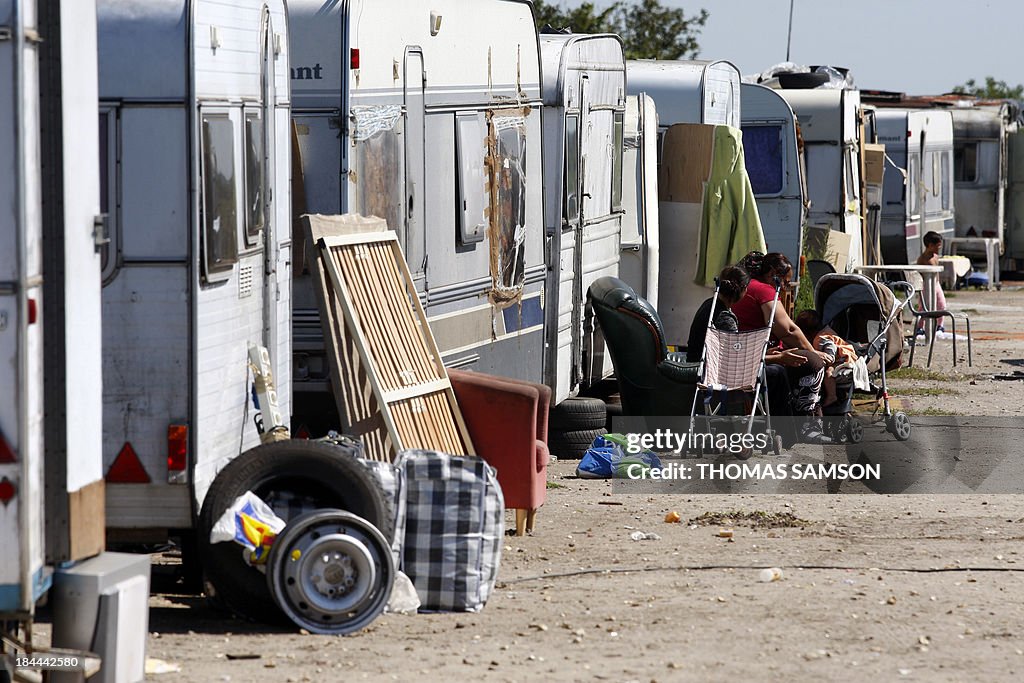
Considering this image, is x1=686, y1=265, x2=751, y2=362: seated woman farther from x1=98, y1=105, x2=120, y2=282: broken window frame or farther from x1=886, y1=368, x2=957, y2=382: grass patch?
x1=98, y1=105, x2=120, y2=282: broken window frame

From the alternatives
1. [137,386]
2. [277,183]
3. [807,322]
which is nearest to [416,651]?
[137,386]

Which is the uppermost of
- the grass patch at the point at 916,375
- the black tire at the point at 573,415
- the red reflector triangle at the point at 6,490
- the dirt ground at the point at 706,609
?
the red reflector triangle at the point at 6,490

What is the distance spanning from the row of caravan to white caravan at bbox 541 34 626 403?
25mm

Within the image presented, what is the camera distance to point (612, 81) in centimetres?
1197

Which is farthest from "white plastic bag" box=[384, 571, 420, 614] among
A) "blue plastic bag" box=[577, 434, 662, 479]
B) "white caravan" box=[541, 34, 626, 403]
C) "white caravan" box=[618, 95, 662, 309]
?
"white caravan" box=[618, 95, 662, 309]

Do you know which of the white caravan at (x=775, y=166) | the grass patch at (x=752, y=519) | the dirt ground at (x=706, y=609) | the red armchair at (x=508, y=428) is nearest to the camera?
the dirt ground at (x=706, y=609)

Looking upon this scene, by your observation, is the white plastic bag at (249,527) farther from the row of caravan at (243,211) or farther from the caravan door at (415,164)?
the caravan door at (415,164)

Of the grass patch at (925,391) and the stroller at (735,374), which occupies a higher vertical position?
the stroller at (735,374)

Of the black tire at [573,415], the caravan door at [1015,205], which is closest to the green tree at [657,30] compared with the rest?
the caravan door at [1015,205]

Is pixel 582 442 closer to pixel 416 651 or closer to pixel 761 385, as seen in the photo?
pixel 761 385

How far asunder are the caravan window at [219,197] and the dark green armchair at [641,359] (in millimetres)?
4845

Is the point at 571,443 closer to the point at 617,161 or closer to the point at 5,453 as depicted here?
the point at 617,161

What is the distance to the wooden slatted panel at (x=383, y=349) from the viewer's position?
281 inches

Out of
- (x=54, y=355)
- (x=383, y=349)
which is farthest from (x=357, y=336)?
(x=54, y=355)
